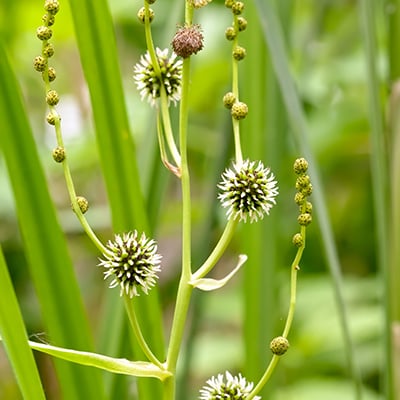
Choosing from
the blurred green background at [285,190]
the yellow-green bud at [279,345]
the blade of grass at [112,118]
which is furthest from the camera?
the blurred green background at [285,190]

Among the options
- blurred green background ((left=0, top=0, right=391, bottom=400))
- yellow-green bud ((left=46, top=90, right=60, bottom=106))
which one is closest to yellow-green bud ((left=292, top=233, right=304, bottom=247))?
yellow-green bud ((left=46, top=90, right=60, bottom=106))

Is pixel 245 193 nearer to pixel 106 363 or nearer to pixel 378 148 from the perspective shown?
pixel 106 363

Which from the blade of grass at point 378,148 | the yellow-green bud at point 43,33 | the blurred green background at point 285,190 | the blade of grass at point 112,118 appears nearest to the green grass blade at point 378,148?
the blade of grass at point 378,148

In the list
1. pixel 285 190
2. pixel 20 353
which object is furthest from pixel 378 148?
pixel 285 190

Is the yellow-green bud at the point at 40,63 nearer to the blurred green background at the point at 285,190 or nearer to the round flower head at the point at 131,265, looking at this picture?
the round flower head at the point at 131,265

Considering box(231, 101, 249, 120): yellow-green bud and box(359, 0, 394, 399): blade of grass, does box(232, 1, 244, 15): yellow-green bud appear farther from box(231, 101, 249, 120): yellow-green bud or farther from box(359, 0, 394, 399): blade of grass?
box(359, 0, 394, 399): blade of grass

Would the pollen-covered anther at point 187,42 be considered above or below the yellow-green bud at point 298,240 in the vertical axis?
above
